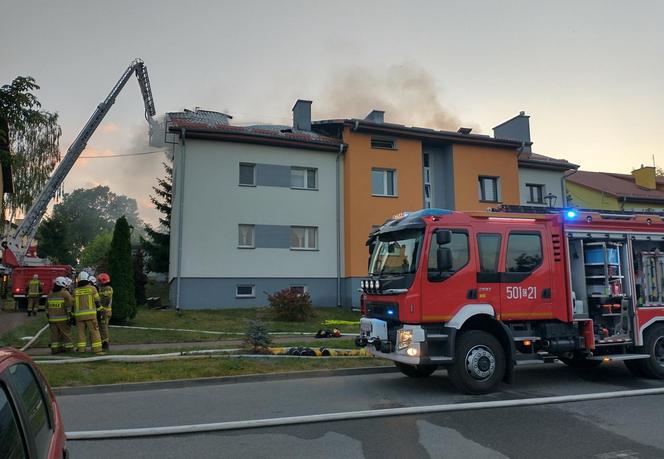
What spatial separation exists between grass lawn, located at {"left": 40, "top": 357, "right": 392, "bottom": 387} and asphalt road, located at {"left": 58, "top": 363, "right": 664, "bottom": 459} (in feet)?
1.57

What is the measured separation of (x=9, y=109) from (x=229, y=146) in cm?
1486

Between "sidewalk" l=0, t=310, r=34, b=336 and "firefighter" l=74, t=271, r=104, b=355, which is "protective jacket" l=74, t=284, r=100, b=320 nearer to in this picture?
"firefighter" l=74, t=271, r=104, b=355

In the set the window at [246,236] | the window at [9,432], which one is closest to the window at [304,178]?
the window at [246,236]

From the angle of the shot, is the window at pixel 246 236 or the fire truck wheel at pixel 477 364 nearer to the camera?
the fire truck wheel at pixel 477 364

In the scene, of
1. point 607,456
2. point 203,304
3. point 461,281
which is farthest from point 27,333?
point 607,456

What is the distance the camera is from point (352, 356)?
10516 mm

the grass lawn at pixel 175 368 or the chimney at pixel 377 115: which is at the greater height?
the chimney at pixel 377 115

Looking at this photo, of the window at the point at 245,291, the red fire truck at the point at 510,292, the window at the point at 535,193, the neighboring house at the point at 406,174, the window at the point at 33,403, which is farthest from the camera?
the window at the point at 535,193

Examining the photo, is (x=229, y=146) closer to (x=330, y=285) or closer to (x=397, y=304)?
(x=330, y=285)

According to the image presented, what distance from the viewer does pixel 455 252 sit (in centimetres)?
786

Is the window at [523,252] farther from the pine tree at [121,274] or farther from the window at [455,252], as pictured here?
the pine tree at [121,274]

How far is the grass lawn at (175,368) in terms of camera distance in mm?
8492

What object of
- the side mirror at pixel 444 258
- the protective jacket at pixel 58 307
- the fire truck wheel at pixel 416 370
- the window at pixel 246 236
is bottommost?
the fire truck wheel at pixel 416 370

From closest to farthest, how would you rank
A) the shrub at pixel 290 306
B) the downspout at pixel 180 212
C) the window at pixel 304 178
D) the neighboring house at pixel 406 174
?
the shrub at pixel 290 306
the downspout at pixel 180 212
the neighboring house at pixel 406 174
the window at pixel 304 178
